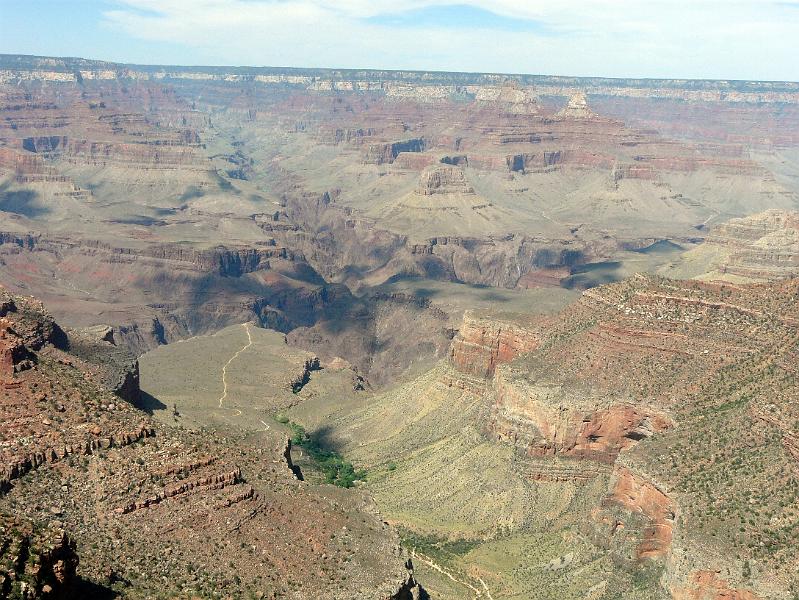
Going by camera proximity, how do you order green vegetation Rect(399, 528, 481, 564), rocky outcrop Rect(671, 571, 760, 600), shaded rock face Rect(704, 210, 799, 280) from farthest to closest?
1. shaded rock face Rect(704, 210, 799, 280)
2. green vegetation Rect(399, 528, 481, 564)
3. rocky outcrop Rect(671, 571, 760, 600)

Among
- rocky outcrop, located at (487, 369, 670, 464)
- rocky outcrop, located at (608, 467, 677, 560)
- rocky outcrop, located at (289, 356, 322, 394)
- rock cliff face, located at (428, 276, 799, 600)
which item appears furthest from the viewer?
rocky outcrop, located at (289, 356, 322, 394)

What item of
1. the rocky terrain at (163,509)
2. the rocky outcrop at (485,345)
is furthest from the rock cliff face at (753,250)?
the rocky terrain at (163,509)

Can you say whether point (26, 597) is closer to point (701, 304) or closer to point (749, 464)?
point (749, 464)

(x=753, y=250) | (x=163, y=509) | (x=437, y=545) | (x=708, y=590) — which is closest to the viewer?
(x=163, y=509)

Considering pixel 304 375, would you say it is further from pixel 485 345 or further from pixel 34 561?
pixel 34 561

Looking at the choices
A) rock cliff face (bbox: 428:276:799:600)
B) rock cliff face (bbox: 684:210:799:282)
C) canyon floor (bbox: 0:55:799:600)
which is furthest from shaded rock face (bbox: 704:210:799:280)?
rock cliff face (bbox: 428:276:799:600)

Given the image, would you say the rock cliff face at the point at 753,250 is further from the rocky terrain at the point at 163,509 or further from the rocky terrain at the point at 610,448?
Answer: the rocky terrain at the point at 163,509

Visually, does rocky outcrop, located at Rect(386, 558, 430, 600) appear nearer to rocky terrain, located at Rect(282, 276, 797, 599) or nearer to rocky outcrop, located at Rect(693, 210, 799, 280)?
rocky terrain, located at Rect(282, 276, 797, 599)

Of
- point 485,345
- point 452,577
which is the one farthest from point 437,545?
point 485,345

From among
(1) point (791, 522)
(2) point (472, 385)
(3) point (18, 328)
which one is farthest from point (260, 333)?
(1) point (791, 522)
